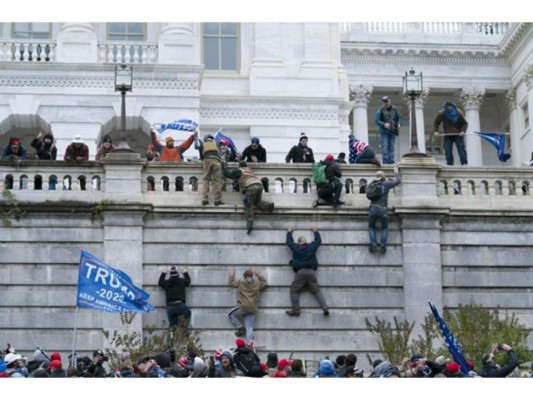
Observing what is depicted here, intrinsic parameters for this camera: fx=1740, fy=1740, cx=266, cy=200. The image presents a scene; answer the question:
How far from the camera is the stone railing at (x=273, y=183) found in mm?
40469

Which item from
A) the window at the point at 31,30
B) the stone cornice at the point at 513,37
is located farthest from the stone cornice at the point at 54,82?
the stone cornice at the point at 513,37

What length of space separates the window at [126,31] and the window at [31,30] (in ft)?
6.43

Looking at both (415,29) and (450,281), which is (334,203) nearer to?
(450,281)

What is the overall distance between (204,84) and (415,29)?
950 inches

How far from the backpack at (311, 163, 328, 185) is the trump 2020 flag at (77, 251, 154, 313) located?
642 cm

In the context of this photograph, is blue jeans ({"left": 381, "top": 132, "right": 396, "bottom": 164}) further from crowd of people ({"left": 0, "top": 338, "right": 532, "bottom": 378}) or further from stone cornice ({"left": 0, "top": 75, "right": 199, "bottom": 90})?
stone cornice ({"left": 0, "top": 75, "right": 199, "bottom": 90})

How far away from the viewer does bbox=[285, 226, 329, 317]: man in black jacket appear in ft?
131

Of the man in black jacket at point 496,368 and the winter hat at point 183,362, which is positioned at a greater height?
the winter hat at point 183,362

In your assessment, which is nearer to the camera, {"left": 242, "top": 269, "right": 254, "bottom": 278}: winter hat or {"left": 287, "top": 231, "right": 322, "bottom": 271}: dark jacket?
{"left": 242, "top": 269, "right": 254, "bottom": 278}: winter hat

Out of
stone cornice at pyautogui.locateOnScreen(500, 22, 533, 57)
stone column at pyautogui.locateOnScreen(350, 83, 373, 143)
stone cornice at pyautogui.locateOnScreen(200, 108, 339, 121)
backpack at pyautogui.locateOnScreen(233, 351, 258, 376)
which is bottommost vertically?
backpack at pyautogui.locateOnScreen(233, 351, 258, 376)

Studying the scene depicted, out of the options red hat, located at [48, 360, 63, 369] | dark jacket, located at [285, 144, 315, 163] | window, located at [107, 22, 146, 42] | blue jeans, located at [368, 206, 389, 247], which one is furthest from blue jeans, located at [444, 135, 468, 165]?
red hat, located at [48, 360, 63, 369]

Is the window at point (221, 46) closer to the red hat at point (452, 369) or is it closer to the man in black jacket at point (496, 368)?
the man in black jacket at point (496, 368)

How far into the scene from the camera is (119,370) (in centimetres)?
3225

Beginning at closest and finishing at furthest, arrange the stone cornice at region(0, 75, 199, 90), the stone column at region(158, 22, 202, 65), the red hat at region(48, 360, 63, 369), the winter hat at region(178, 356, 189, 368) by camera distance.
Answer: the red hat at region(48, 360, 63, 369), the winter hat at region(178, 356, 189, 368), the stone cornice at region(0, 75, 199, 90), the stone column at region(158, 22, 202, 65)
